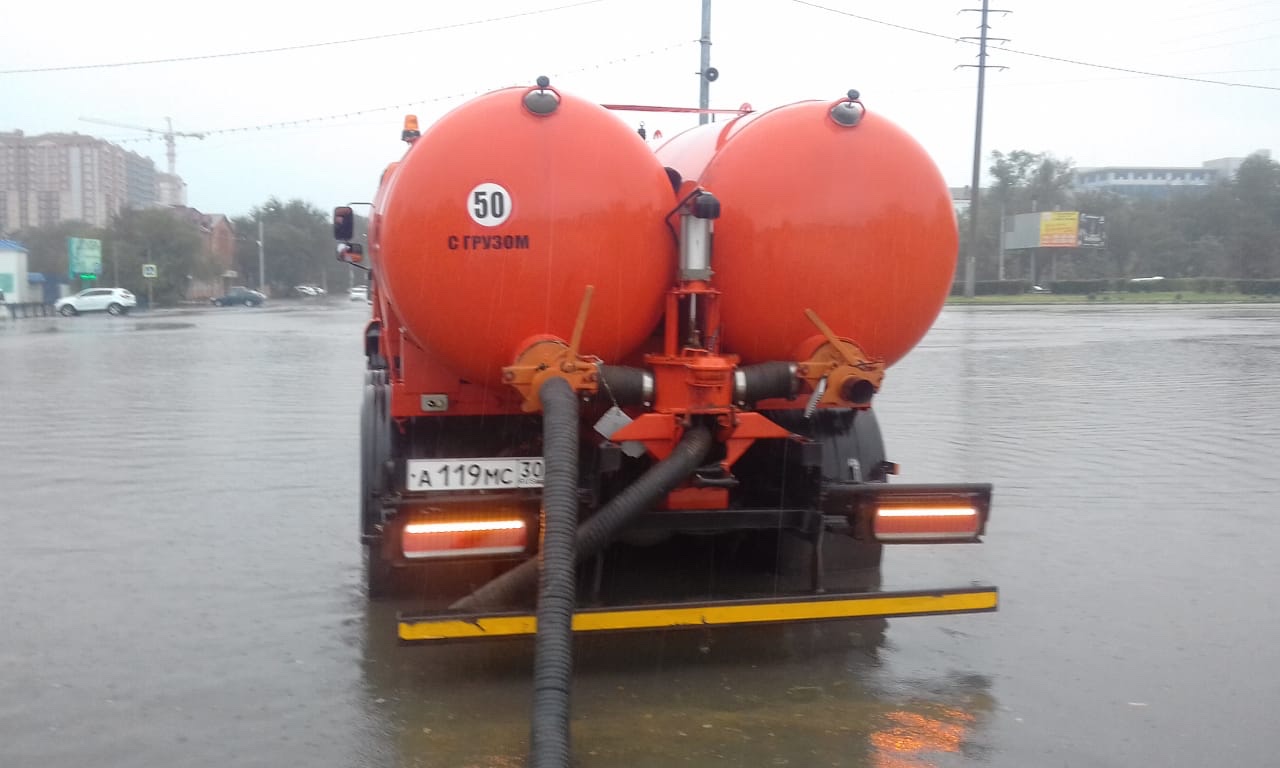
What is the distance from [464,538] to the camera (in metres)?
4.63

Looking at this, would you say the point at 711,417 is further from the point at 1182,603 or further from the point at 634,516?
the point at 1182,603

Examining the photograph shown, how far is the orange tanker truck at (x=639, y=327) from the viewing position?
4430mm

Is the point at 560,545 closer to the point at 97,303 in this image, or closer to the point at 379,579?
the point at 379,579

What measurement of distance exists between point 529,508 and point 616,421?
51cm

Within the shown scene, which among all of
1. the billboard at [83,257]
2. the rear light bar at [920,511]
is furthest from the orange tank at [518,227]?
the billboard at [83,257]

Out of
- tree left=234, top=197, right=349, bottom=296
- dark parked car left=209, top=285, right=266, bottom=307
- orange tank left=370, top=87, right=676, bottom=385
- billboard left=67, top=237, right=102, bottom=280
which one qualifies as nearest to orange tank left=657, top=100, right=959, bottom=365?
orange tank left=370, top=87, right=676, bottom=385

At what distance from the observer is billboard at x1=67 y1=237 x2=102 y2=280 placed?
69.1 meters

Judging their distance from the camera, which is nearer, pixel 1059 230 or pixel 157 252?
pixel 157 252

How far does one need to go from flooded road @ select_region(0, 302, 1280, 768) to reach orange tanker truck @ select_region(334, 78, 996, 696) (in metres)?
0.41

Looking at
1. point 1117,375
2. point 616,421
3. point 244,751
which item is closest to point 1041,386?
point 1117,375

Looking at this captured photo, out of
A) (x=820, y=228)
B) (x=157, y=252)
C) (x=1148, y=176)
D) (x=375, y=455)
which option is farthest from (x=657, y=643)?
(x=1148, y=176)

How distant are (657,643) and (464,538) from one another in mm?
1252

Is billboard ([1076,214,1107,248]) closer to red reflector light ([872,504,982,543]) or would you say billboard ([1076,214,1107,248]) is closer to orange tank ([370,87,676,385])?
red reflector light ([872,504,982,543])

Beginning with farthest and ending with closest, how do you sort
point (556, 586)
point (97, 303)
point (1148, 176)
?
point (1148, 176) → point (97, 303) → point (556, 586)
